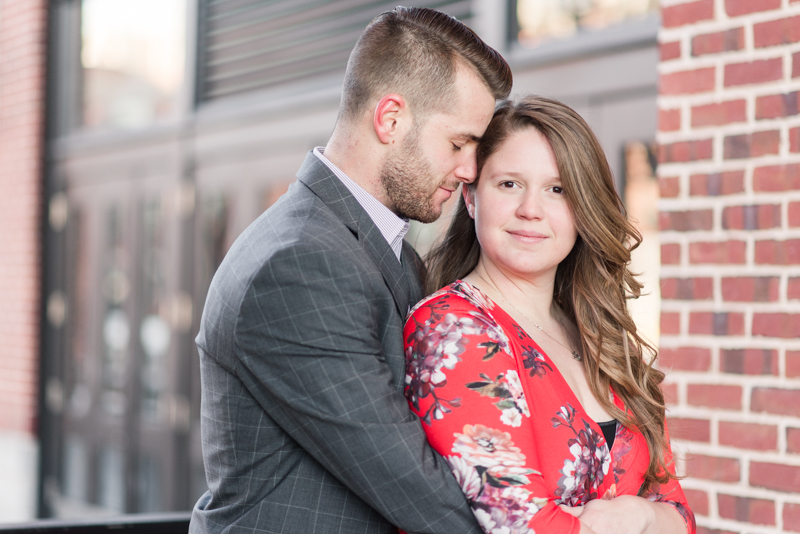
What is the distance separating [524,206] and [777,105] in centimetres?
93

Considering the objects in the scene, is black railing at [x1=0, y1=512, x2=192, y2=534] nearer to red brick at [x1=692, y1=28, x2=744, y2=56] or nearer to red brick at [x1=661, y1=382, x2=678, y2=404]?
red brick at [x1=661, y1=382, x2=678, y2=404]

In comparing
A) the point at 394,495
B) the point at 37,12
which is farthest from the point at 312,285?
the point at 37,12

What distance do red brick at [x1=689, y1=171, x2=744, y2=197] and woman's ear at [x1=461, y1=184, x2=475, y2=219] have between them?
803 millimetres

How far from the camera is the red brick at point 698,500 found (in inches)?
92.3

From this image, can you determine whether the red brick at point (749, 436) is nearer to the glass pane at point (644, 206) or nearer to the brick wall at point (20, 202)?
the glass pane at point (644, 206)

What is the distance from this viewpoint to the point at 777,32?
2.20 meters

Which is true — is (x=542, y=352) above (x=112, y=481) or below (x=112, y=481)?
above

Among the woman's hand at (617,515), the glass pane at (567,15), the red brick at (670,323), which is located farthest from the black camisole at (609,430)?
the glass pane at (567,15)

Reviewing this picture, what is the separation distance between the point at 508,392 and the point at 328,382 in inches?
14.7

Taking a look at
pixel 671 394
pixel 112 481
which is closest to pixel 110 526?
pixel 671 394

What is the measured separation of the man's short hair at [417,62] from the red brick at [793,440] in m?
1.24

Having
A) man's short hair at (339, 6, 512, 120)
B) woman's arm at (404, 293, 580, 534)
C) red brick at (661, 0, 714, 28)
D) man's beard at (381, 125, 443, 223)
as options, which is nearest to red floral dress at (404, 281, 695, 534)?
woman's arm at (404, 293, 580, 534)

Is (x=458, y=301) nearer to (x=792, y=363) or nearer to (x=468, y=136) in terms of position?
(x=468, y=136)

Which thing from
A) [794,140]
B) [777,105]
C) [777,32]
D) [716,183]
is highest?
[777,32]
